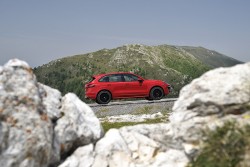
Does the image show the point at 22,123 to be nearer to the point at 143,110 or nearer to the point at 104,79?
the point at 143,110

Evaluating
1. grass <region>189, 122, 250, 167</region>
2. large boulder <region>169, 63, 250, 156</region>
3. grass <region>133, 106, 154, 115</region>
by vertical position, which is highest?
large boulder <region>169, 63, 250, 156</region>

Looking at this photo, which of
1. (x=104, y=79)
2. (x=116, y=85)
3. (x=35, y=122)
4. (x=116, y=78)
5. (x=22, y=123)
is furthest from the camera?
(x=116, y=78)

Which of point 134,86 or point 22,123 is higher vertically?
point 134,86

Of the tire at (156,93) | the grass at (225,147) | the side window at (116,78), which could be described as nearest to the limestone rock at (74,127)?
the grass at (225,147)

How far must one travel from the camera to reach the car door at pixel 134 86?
23516 millimetres

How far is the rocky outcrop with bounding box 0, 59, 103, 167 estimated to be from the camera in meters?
7.52

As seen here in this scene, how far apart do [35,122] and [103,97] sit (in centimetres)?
1539

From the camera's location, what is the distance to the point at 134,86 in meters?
23.6

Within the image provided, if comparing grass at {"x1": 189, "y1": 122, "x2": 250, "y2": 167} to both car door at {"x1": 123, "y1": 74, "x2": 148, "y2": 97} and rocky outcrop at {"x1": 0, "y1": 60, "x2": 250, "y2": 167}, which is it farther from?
car door at {"x1": 123, "y1": 74, "x2": 148, "y2": 97}

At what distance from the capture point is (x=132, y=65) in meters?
191

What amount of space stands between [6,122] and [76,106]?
190 centimetres

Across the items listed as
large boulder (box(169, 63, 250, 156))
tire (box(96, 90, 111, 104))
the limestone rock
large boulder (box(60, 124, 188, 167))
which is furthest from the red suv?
large boulder (box(169, 63, 250, 156))

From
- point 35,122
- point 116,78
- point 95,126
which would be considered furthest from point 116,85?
point 35,122

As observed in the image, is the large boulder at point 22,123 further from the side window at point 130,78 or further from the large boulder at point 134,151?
the side window at point 130,78
